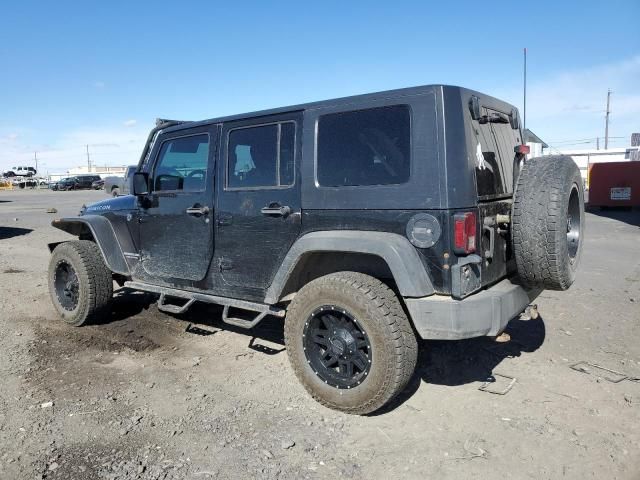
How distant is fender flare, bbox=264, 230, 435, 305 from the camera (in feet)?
10.3

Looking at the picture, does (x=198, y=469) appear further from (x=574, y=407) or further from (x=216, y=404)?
(x=574, y=407)

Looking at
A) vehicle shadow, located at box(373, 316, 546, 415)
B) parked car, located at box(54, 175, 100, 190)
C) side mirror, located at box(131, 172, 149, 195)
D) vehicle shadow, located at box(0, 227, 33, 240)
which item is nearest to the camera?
vehicle shadow, located at box(373, 316, 546, 415)

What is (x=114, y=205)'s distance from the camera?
5.21 metres

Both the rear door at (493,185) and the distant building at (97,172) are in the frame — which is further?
the distant building at (97,172)

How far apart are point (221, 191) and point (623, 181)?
17929 millimetres

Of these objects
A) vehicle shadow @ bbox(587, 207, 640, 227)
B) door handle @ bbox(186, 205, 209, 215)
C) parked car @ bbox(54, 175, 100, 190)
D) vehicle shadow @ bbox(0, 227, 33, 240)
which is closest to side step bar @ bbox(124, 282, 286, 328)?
door handle @ bbox(186, 205, 209, 215)

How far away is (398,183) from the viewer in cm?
326

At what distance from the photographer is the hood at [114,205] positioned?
16.6 feet

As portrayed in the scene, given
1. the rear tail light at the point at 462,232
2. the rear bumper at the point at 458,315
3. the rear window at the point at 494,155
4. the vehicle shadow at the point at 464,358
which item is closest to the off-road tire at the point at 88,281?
the vehicle shadow at the point at 464,358

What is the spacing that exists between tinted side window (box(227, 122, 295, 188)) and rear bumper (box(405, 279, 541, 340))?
1349mm

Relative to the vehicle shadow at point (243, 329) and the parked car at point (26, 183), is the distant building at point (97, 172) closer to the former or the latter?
the parked car at point (26, 183)

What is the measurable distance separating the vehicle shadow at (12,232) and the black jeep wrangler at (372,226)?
10500 mm

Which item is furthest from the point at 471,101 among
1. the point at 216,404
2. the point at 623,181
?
the point at 623,181

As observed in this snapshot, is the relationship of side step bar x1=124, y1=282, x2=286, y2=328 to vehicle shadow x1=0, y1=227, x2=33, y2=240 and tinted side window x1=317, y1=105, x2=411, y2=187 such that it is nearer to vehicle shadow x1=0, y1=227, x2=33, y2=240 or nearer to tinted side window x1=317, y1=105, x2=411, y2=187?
tinted side window x1=317, y1=105, x2=411, y2=187
